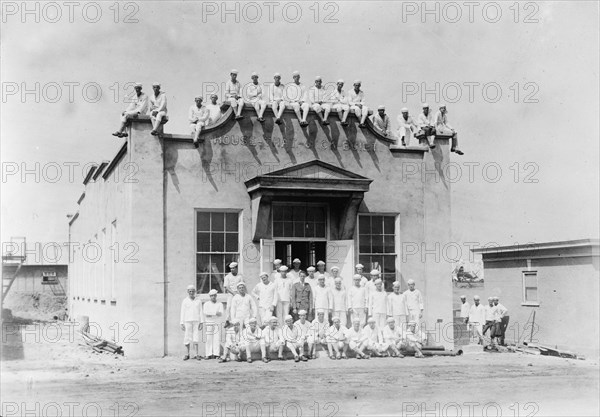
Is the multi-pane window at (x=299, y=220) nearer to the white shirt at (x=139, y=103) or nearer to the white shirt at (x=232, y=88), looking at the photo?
the white shirt at (x=232, y=88)

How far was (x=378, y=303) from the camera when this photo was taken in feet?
53.2

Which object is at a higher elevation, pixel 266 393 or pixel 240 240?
pixel 240 240

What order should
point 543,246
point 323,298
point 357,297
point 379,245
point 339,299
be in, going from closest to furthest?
point 323,298, point 339,299, point 357,297, point 379,245, point 543,246

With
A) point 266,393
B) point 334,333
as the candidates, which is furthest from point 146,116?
point 266,393

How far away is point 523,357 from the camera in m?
16.6

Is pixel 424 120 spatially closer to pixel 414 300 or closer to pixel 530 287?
pixel 414 300

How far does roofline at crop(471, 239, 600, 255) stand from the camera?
22312mm

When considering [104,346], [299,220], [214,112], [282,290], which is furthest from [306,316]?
[214,112]

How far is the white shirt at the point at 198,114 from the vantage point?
16.5 meters

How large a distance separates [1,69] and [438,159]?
34.8 feet

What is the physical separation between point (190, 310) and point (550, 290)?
14042 millimetres

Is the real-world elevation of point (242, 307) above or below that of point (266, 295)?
below

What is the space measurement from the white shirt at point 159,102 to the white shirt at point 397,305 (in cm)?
681

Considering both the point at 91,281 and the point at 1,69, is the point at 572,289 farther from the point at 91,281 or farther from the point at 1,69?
the point at 1,69
